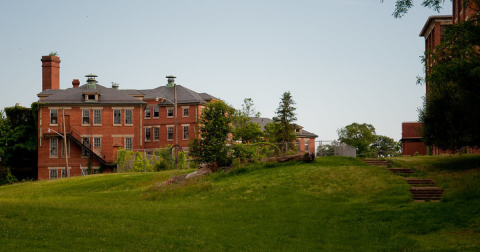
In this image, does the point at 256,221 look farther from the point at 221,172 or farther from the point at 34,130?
the point at 34,130

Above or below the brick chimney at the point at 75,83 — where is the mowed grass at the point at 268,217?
below

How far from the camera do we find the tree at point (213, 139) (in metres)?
36.3

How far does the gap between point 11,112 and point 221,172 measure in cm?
4622

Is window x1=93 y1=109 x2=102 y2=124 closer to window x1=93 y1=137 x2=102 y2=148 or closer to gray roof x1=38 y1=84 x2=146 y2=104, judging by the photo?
gray roof x1=38 y1=84 x2=146 y2=104

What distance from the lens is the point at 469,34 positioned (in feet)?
82.5

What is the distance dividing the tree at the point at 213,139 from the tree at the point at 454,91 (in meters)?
13.9

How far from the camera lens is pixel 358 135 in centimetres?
11950

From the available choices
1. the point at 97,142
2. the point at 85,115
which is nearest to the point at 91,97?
the point at 85,115

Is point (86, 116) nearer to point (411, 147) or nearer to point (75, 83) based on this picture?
point (75, 83)

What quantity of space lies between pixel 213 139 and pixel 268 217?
16001mm

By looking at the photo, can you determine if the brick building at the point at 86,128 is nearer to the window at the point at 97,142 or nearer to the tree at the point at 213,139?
the window at the point at 97,142

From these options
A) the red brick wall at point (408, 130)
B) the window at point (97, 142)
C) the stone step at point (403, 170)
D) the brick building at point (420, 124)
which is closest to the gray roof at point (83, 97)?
the window at point (97, 142)

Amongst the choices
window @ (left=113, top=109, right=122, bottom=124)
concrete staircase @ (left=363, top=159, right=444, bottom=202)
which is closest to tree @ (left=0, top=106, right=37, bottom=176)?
window @ (left=113, top=109, right=122, bottom=124)

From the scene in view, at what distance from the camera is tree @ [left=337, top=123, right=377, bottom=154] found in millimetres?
115125
